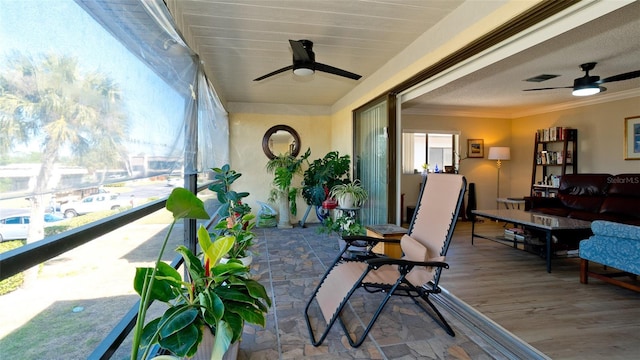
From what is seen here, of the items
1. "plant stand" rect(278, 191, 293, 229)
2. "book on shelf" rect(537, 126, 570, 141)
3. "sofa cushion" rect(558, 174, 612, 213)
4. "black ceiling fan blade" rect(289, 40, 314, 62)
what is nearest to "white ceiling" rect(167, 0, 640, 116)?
"black ceiling fan blade" rect(289, 40, 314, 62)

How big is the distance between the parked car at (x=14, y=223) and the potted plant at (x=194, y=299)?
1.15ft

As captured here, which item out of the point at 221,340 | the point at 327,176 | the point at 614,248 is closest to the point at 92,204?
the point at 221,340

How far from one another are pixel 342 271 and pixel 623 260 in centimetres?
245

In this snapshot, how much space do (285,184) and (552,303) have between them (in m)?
4.15

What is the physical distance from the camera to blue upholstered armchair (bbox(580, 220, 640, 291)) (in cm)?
243

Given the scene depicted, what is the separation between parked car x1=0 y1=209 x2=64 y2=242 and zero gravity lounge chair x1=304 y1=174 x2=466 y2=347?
1540 mm

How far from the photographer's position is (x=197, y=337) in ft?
3.61

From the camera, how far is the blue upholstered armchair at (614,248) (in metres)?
2.43

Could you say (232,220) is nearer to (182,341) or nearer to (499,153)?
(182,341)

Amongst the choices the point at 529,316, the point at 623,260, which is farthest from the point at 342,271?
the point at 623,260

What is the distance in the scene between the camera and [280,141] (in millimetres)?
6043

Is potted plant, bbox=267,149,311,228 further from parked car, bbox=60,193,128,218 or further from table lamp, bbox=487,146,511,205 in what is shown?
parked car, bbox=60,193,128,218

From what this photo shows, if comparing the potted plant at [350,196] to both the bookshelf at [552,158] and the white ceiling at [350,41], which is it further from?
the bookshelf at [552,158]

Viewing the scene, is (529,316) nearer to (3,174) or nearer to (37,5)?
(3,174)
